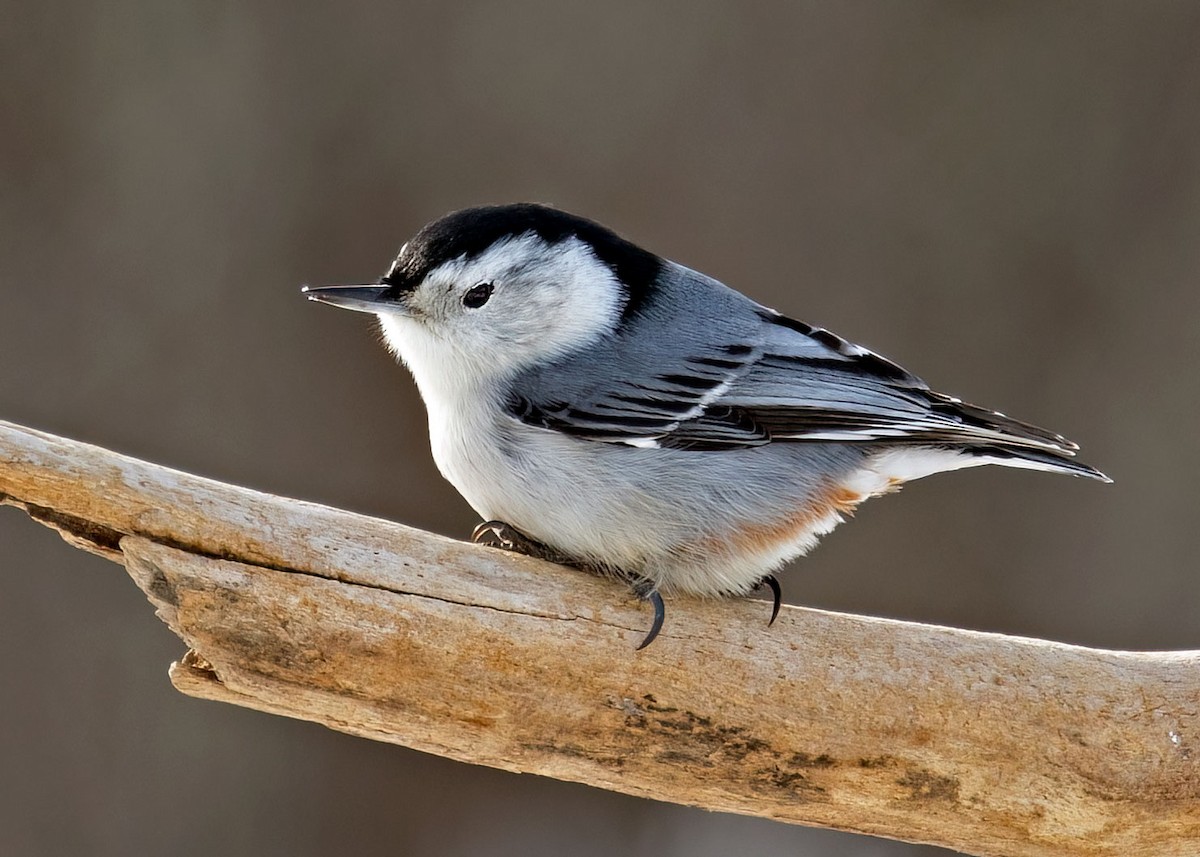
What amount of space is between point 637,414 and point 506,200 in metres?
1.52

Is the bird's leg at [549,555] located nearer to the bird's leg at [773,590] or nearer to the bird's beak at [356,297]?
the bird's leg at [773,590]

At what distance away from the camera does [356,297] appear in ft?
7.14

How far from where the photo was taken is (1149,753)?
78.2 inches

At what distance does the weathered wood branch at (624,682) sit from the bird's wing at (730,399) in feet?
1.00

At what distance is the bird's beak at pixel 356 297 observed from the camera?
7.12ft

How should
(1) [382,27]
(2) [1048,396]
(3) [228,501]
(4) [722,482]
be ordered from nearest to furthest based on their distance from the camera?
(3) [228,501]
(4) [722,482]
(1) [382,27]
(2) [1048,396]

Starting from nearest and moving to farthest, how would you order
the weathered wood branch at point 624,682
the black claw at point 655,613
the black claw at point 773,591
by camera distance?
1. the weathered wood branch at point 624,682
2. the black claw at point 655,613
3. the black claw at point 773,591

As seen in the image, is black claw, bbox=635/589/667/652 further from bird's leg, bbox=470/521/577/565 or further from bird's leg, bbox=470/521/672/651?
bird's leg, bbox=470/521/577/565

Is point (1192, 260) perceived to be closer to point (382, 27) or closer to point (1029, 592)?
point (1029, 592)

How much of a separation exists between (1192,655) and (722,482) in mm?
908

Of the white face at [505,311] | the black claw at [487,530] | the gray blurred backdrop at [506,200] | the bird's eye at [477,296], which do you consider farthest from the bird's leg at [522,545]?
the gray blurred backdrop at [506,200]

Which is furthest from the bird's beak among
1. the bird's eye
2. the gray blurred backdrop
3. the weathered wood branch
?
the gray blurred backdrop

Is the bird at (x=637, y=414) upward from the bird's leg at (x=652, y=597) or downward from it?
upward

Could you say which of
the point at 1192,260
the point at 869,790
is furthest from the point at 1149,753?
the point at 1192,260
